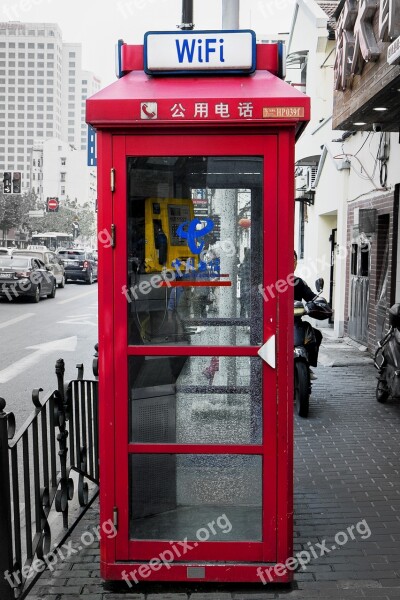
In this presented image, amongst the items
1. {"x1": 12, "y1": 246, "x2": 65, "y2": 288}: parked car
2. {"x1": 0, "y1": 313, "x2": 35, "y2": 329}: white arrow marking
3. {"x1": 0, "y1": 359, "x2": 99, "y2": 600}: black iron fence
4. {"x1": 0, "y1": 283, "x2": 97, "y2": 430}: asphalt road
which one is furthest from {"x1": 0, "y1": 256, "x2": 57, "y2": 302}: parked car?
{"x1": 0, "y1": 359, "x2": 99, "y2": 600}: black iron fence

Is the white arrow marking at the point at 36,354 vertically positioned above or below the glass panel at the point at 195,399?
below

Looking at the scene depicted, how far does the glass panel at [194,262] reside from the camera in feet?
12.5

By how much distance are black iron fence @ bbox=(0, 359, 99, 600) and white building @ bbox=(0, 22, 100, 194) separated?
539ft

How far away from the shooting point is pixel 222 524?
3.99 m

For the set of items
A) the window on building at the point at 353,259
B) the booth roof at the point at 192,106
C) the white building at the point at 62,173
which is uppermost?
the white building at the point at 62,173

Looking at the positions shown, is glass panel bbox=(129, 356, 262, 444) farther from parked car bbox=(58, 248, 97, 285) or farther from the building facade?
parked car bbox=(58, 248, 97, 285)

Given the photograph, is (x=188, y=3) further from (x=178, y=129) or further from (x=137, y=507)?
(x=137, y=507)

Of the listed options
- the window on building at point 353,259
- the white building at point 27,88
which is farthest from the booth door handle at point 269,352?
the white building at point 27,88

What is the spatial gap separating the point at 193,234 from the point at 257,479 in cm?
138

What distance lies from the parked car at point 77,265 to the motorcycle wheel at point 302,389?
2959 centimetres

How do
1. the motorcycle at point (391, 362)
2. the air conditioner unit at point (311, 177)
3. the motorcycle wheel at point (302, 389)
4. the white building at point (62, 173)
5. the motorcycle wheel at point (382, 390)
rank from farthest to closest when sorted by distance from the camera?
the white building at point (62, 173)
the air conditioner unit at point (311, 177)
the motorcycle wheel at point (382, 390)
the motorcycle at point (391, 362)
the motorcycle wheel at point (302, 389)

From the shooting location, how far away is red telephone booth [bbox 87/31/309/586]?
12.1 ft

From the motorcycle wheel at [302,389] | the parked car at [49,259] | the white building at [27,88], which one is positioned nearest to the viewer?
the motorcycle wheel at [302,389]

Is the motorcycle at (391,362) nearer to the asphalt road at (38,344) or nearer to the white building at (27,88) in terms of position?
the asphalt road at (38,344)
